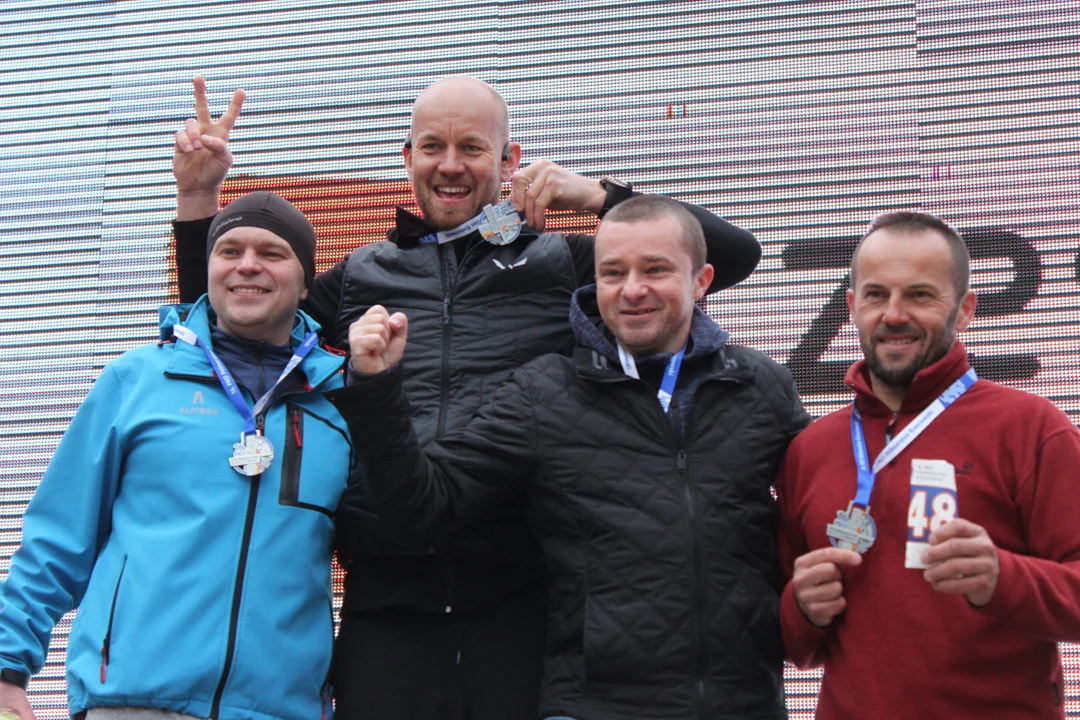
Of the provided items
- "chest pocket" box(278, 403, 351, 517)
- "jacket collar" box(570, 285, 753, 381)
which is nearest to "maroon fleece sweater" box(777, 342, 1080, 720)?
"jacket collar" box(570, 285, 753, 381)

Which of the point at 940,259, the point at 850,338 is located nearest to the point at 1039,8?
the point at 850,338

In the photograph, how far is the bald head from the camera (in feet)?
7.49

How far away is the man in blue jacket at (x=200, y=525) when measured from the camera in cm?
188

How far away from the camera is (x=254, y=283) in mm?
2176

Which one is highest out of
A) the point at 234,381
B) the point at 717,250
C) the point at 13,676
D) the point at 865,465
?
the point at 717,250

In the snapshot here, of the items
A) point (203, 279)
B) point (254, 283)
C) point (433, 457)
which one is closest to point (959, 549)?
point (433, 457)

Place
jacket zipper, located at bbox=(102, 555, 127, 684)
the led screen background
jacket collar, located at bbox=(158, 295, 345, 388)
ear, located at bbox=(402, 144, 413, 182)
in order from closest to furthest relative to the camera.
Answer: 1. jacket zipper, located at bbox=(102, 555, 127, 684)
2. jacket collar, located at bbox=(158, 295, 345, 388)
3. ear, located at bbox=(402, 144, 413, 182)
4. the led screen background

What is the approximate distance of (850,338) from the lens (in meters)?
3.29

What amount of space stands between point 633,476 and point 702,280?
19.4 inches

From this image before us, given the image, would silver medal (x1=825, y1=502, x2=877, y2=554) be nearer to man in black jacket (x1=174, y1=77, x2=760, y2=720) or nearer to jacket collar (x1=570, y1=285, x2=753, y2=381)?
jacket collar (x1=570, y1=285, x2=753, y2=381)

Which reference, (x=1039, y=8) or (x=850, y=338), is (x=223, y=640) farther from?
(x=1039, y=8)

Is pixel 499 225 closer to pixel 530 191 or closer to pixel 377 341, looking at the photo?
pixel 530 191

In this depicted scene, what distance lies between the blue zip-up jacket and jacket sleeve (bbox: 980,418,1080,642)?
1170 mm

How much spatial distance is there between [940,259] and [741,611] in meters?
0.70
